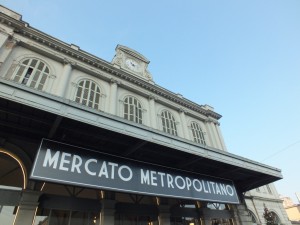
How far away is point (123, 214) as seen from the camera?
8.12 meters

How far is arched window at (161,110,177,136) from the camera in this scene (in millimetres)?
14530

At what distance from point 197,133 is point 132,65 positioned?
299 inches

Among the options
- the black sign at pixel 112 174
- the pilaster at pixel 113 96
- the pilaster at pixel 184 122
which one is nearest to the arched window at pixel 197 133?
the pilaster at pixel 184 122

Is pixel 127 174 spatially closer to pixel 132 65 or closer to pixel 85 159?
pixel 85 159

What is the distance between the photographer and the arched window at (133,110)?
42.8 ft

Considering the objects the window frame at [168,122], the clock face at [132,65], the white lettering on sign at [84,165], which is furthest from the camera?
the clock face at [132,65]

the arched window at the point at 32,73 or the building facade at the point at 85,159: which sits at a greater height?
the arched window at the point at 32,73

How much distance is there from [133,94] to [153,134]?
8.35m

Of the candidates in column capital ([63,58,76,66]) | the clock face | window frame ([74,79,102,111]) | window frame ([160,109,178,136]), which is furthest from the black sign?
the clock face

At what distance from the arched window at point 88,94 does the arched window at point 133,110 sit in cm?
189

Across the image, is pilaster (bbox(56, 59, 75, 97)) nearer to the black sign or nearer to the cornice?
the cornice

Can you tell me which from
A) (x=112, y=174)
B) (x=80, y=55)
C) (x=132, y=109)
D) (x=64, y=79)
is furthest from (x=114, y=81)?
(x=112, y=174)

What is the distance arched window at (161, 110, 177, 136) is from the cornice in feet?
4.71

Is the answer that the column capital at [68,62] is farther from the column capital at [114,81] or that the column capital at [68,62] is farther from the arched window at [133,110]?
the arched window at [133,110]
